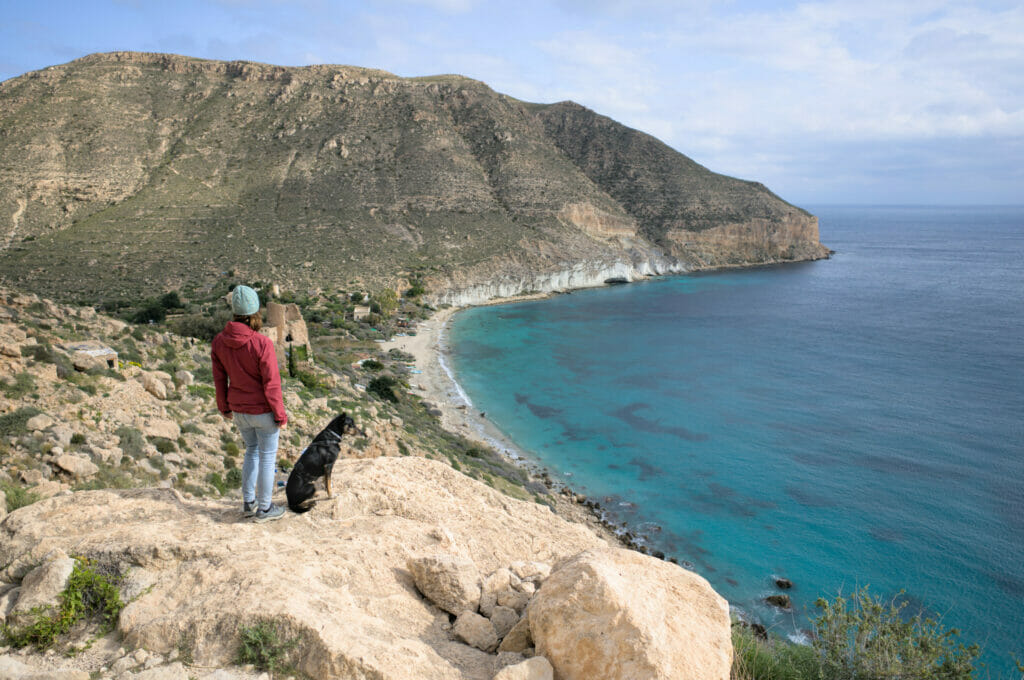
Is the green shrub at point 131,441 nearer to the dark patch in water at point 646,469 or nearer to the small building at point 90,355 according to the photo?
the small building at point 90,355

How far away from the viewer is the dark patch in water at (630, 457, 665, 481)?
24.5m

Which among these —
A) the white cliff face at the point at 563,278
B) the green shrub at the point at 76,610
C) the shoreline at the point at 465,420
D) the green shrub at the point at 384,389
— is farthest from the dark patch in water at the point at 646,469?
the white cliff face at the point at 563,278

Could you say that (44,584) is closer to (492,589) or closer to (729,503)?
(492,589)

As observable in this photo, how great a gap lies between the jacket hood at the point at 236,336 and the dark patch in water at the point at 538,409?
27030mm

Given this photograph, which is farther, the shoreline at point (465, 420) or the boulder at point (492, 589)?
the shoreline at point (465, 420)

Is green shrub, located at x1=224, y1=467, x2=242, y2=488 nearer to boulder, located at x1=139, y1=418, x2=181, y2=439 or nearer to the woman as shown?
boulder, located at x1=139, y1=418, x2=181, y2=439

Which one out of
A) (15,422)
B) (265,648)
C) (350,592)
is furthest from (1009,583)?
(15,422)

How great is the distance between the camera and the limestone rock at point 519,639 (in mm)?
3932

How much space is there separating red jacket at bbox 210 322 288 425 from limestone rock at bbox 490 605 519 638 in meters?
2.39

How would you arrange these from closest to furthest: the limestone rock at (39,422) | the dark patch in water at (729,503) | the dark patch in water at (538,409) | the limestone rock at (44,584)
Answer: the limestone rock at (44,584)
the limestone rock at (39,422)
the dark patch in water at (729,503)
the dark patch in water at (538,409)

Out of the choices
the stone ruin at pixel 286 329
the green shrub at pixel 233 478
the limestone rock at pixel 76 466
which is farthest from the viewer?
the stone ruin at pixel 286 329

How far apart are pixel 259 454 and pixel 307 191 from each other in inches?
2315

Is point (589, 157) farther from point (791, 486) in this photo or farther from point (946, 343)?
point (791, 486)

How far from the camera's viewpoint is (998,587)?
17156mm
